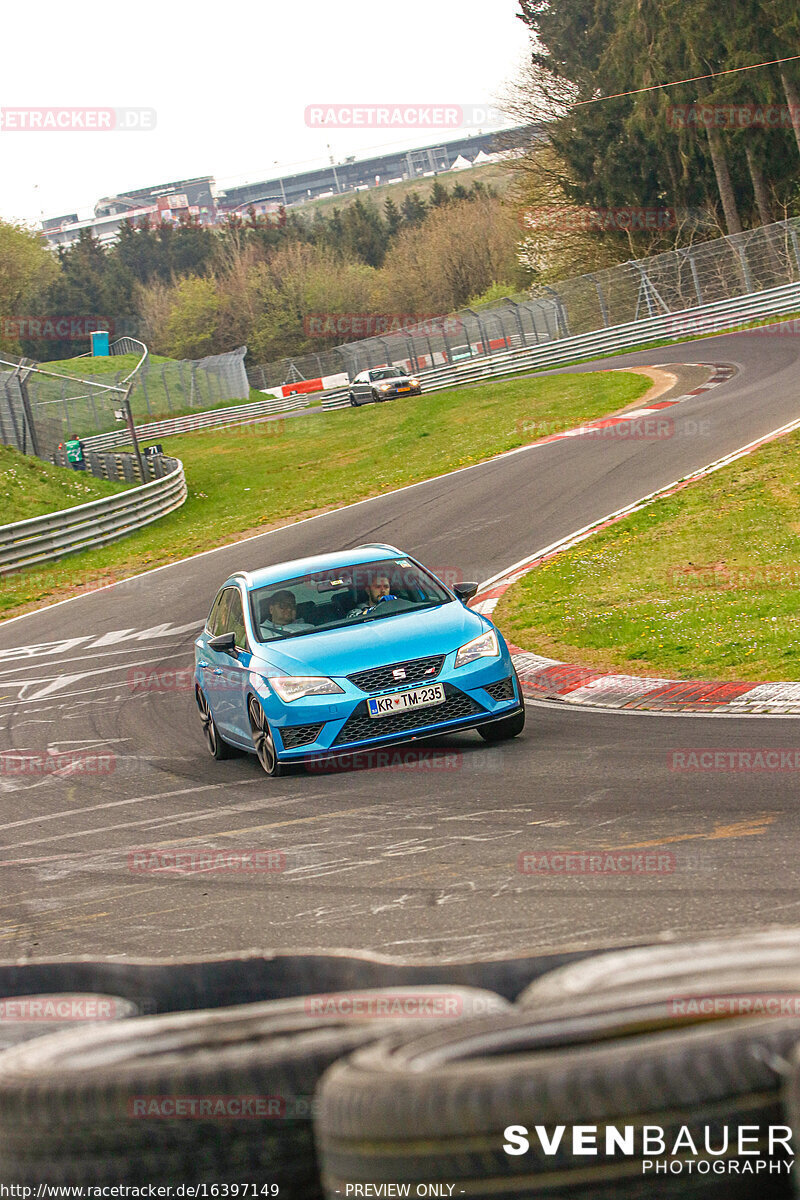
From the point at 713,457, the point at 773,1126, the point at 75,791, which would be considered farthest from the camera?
the point at 713,457

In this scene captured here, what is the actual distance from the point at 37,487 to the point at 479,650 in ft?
Result: 85.5

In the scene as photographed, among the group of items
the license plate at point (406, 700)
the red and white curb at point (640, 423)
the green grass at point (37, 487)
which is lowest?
the license plate at point (406, 700)

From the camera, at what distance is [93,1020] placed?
373 centimetres

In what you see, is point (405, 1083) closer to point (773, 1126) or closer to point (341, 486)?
point (773, 1126)

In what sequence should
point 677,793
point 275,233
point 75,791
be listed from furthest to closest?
point 275,233 < point 75,791 < point 677,793

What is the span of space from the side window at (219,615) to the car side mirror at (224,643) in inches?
27.8

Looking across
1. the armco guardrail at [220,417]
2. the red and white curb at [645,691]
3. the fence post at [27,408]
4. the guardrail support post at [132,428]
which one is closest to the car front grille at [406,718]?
the red and white curb at [645,691]

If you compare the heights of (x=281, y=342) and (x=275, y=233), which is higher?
(x=275, y=233)

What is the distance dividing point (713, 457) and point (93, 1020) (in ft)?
65.9

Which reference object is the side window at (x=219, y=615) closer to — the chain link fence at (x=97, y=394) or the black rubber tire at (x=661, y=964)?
the black rubber tire at (x=661, y=964)

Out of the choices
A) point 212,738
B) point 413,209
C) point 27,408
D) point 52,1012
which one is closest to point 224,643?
point 212,738

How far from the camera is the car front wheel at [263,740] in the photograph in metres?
9.39

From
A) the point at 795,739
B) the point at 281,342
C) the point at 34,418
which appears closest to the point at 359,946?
the point at 795,739

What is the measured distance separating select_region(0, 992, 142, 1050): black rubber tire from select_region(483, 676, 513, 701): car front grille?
5.69 meters
